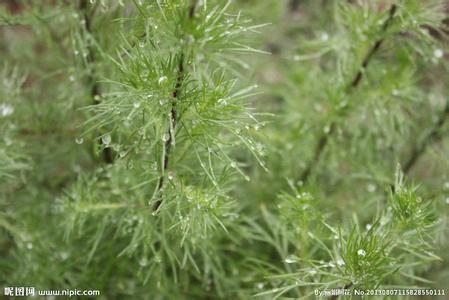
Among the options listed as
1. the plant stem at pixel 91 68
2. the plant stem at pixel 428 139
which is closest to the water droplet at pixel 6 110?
the plant stem at pixel 91 68

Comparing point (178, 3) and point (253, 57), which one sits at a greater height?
point (178, 3)

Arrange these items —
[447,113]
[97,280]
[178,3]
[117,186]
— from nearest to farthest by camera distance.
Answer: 1. [178,3]
2. [117,186]
3. [97,280]
4. [447,113]

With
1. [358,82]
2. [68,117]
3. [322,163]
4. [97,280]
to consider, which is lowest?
[97,280]

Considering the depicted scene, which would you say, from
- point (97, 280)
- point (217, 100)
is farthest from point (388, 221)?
point (97, 280)

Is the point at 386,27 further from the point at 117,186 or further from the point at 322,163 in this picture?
the point at 117,186

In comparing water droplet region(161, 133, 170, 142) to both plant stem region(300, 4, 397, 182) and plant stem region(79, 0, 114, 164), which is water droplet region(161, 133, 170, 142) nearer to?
plant stem region(79, 0, 114, 164)

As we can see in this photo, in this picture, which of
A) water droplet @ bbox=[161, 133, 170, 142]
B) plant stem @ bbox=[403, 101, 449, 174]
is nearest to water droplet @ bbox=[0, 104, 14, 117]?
water droplet @ bbox=[161, 133, 170, 142]

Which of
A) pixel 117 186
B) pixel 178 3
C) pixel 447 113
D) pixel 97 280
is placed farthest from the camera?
pixel 447 113

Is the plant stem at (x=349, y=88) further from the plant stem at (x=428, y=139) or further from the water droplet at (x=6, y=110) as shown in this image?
the water droplet at (x=6, y=110)
